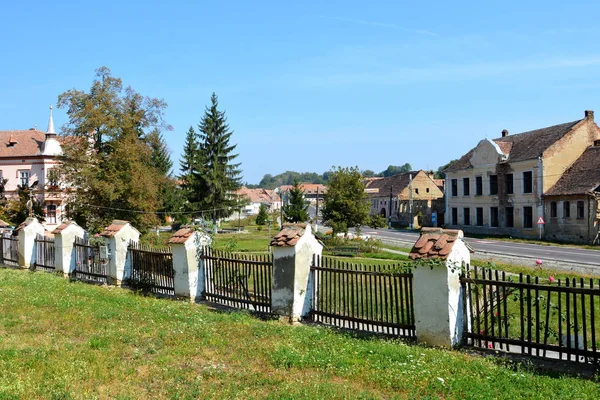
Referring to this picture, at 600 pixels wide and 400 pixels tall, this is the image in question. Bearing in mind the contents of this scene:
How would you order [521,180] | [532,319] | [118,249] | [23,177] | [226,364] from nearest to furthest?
[226,364] → [532,319] → [118,249] → [521,180] → [23,177]

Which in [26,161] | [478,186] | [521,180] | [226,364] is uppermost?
[26,161]

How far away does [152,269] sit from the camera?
13469mm

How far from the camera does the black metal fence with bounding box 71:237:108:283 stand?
50.8 ft

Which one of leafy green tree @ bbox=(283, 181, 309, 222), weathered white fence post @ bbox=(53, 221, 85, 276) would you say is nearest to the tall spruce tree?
leafy green tree @ bbox=(283, 181, 309, 222)

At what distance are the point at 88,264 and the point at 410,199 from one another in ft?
158

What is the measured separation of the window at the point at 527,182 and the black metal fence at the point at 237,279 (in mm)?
33232

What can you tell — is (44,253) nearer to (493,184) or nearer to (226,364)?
(226,364)

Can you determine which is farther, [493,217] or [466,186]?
[466,186]

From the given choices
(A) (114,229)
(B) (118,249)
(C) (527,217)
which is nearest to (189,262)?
(B) (118,249)

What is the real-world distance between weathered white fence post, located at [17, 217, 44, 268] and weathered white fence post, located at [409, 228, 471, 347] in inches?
620

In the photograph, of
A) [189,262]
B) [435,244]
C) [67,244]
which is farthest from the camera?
[67,244]

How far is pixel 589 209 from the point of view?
32.9 meters

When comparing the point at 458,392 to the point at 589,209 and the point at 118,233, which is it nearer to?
the point at 118,233

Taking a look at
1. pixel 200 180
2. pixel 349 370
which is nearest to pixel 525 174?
pixel 200 180
